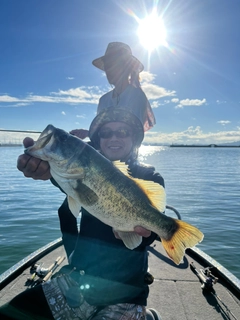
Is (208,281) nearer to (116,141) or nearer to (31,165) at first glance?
(116,141)

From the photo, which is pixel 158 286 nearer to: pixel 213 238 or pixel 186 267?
pixel 186 267

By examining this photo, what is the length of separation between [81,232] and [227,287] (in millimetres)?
3957

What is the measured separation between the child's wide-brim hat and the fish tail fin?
3.91m

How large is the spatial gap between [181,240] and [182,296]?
3.15 meters

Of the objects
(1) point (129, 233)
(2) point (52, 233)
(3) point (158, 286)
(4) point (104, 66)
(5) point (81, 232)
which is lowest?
(2) point (52, 233)

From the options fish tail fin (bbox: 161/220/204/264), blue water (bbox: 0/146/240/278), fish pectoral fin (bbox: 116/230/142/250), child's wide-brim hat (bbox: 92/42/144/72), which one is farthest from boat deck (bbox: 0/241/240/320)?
child's wide-brim hat (bbox: 92/42/144/72)

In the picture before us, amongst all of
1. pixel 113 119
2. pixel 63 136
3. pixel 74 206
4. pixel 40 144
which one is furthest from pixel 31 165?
pixel 113 119

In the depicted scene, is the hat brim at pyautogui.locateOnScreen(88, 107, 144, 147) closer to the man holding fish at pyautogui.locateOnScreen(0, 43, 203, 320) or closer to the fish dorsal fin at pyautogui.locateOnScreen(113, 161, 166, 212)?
the man holding fish at pyautogui.locateOnScreen(0, 43, 203, 320)

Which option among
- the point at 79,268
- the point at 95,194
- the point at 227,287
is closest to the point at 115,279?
the point at 79,268

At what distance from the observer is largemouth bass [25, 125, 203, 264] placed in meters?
3.22

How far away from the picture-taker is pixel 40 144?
10.6ft

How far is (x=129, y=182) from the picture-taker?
335 cm

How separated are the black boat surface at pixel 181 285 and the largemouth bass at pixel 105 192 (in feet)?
8.89

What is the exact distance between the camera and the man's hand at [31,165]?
130 inches
